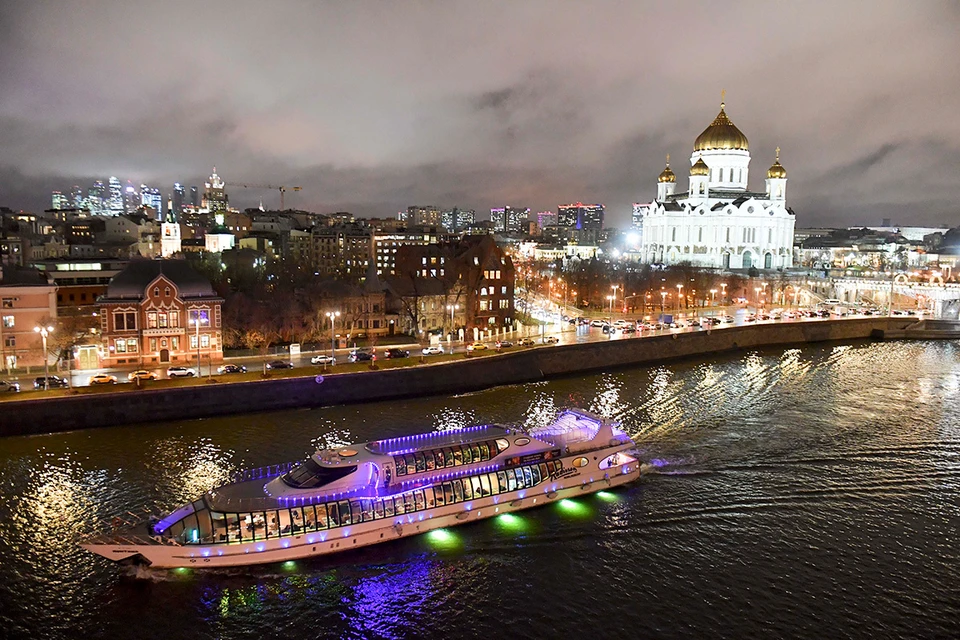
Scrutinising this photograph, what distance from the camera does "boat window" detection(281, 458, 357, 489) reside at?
2138 centimetres

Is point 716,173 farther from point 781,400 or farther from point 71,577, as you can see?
point 71,577

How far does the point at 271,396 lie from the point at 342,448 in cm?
1395

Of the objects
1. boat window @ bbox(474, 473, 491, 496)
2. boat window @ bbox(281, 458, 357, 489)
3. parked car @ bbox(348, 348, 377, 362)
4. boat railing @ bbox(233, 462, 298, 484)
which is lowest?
boat window @ bbox(474, 473, 491, 496)

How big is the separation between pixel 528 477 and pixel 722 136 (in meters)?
92.6

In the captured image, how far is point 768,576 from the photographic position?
774 inches

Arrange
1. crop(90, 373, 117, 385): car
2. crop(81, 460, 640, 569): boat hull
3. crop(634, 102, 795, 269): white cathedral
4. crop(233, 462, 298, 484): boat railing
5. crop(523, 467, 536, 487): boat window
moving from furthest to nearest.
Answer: crop(634, 102, 795, 269): white cathedral
crop(90, 373, 117, 385): car
crop(523, 467, 536, 487): boat window
crop(233, 462, 298, 484): boat railing
crop(81, 460, 640, 569): boat hull

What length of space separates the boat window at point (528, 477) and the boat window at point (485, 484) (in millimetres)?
1381

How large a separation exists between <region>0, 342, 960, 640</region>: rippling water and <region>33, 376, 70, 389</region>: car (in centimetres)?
385

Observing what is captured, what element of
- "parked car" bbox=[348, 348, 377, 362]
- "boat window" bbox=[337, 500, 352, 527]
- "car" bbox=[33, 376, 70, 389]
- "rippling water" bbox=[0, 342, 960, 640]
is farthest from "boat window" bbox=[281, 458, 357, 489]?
"parked car" bbox=[348, 348, 377, 362]

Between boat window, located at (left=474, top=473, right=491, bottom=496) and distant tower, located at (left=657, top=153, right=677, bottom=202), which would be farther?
distant tower, located at (left=657, top=153, right=677, bottom=202)

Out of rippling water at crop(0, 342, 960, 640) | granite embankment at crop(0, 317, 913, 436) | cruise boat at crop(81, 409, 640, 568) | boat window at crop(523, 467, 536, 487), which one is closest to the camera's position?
rippling water at crop(0, 342, 960, 640)

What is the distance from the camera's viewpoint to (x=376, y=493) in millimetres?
21844

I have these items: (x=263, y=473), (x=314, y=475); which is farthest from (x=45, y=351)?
(x=314, y=475)

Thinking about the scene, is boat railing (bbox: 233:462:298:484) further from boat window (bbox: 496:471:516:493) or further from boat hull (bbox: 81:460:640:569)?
boat window (bbox: 496:471:516:493)
